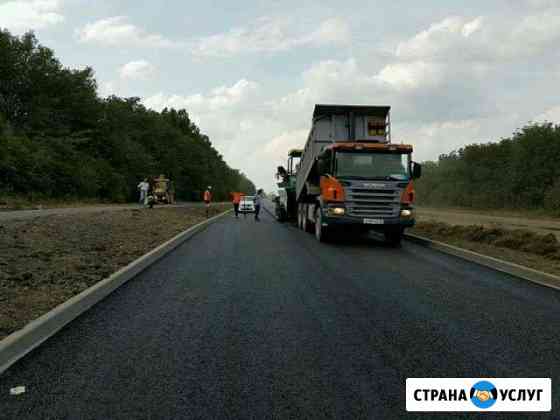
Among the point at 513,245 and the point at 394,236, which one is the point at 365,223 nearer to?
the point at 394,236

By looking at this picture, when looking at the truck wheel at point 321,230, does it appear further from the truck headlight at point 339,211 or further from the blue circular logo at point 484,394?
the blue circular logo at point 484,394

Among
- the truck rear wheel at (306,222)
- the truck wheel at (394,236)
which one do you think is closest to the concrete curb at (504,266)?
the truck wheel at (394,236)

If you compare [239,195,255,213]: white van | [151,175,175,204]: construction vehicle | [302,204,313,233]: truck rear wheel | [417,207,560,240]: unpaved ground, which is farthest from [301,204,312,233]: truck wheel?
[151,175,175,204]: construction vehicle

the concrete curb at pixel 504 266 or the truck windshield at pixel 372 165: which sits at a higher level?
the truck windshield at pixel 372 165

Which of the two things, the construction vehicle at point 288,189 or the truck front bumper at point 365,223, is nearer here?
the truck front bumper at point 365,223

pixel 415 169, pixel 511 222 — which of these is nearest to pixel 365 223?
pixel 415 169

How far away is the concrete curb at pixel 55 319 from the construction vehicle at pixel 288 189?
13.3 m

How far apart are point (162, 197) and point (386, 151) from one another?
116 feet

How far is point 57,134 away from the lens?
1593 inches

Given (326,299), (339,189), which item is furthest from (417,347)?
(339,189)

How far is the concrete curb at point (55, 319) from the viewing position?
3996 millimetres

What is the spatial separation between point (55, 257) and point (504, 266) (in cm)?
899

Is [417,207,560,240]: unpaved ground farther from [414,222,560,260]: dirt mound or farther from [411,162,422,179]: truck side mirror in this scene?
[411,162,422,179]: truck side mirror

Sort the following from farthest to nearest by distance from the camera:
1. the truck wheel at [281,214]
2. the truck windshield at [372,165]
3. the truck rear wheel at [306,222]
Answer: the truck wheel at [281,214], the truck rear wheel at [306,222], the truck windshield at [372,165]
